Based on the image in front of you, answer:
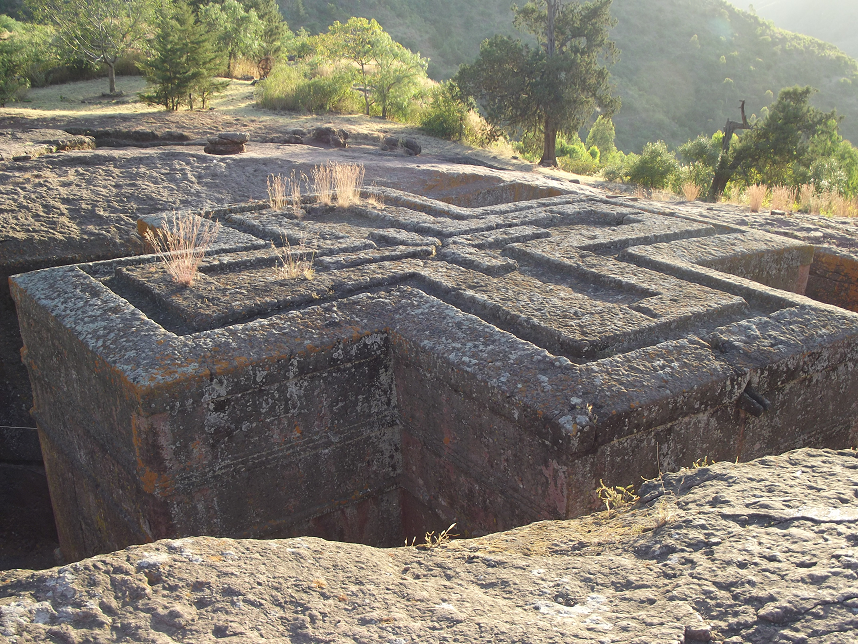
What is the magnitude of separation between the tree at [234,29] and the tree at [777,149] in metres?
13.9

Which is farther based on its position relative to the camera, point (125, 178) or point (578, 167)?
point (578, 167)

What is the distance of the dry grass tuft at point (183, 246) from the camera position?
13.0 feet

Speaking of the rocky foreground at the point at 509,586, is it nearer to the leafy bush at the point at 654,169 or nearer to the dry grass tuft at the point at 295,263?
the dry grass tuft at the point at 295,263

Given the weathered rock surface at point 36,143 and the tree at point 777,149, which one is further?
the tree at point 777,149

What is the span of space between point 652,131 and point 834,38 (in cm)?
6016

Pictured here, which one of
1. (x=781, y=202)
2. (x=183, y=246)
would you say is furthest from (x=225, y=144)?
(x=781, y=202)

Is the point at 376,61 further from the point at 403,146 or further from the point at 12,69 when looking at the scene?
the point at 12,69

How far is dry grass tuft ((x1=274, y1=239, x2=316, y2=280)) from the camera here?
406 cm

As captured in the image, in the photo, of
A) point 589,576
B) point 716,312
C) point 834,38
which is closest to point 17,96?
point 716,312

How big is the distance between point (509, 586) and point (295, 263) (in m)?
2.80

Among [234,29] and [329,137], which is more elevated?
[234,29]

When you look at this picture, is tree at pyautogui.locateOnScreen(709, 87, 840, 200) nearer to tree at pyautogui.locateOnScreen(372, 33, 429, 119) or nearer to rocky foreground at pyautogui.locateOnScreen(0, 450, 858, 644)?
tree at pyautogui.locateOnScreen(372, 33, 429, 119)

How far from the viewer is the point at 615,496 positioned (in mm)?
2537

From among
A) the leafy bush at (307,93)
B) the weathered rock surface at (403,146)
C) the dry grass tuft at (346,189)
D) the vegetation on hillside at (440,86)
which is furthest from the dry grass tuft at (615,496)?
the leafy bush at (307,93)
